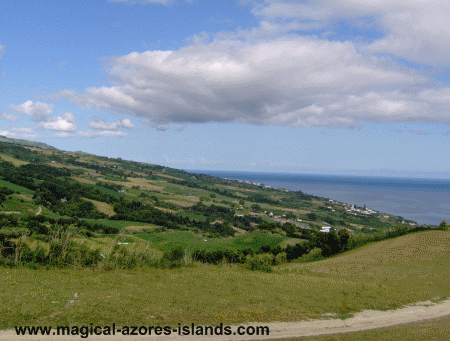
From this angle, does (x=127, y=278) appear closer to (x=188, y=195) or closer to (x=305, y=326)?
(x=305, y=326)

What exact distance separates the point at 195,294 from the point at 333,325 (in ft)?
18.9

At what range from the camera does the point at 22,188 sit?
86.9 meters

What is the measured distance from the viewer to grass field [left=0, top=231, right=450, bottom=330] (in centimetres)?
1095

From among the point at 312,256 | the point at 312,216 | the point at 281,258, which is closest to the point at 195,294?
the point at 312,256

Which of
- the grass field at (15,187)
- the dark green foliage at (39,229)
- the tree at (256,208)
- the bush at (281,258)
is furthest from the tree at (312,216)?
the dark green foliage at (39,229)

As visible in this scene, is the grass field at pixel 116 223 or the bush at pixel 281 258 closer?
the bush at pixel 281 258

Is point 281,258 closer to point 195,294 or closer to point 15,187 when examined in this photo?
point 195,294

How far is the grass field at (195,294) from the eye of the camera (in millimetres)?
10945

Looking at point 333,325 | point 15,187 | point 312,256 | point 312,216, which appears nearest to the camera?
point 333,325

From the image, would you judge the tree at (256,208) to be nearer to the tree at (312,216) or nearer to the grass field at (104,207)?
the tree at (312,216)

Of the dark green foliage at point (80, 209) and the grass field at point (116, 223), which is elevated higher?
the dark green foliage at point (80, 209)

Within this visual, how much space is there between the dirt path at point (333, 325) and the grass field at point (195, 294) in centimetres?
50

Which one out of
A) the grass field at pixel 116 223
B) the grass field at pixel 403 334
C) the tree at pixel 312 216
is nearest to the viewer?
the grass field at pixel 403 334

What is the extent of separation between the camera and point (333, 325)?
11.3 metres
